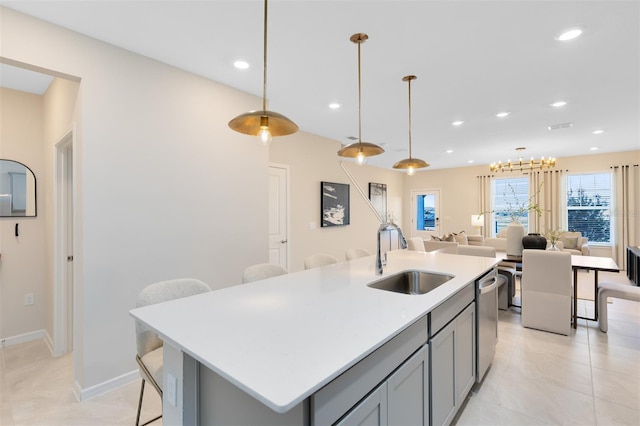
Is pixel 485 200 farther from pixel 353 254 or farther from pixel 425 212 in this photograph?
pixel 353 254

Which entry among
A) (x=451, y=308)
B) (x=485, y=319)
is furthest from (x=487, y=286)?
(x=451, y=308)

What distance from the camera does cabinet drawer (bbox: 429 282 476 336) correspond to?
5.07 feet

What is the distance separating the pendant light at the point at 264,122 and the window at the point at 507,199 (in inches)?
305

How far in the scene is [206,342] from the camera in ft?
3.45

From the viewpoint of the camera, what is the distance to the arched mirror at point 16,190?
2986 mm

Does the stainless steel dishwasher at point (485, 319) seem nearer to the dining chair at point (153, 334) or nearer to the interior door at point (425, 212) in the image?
the dining chair at point (153, 334)

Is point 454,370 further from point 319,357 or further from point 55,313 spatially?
point 55,313

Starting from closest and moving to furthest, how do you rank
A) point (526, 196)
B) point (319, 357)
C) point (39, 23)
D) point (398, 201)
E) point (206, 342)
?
point (319, 357) < point (206, 342) < point (39, 23) < point (526, 196) < point (398, 201)

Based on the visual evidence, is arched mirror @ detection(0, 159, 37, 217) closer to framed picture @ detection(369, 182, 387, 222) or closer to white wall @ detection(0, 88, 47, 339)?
white wall @ detection(0, 88, 47, 339)

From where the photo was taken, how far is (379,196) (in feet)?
25.6

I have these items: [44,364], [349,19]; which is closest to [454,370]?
[349,19]

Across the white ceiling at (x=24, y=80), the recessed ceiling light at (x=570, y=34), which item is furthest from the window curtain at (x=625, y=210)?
the white ceiling at (x=24, y=80)

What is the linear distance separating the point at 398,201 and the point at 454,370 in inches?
296

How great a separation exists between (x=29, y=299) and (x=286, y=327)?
3.50 meters
